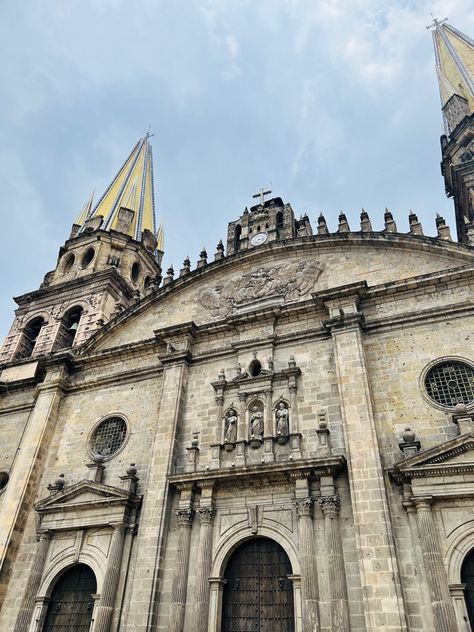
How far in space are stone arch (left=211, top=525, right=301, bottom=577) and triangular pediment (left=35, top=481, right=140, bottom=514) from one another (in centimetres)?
297

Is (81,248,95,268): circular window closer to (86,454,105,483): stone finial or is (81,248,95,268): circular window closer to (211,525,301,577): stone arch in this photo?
(86,454,105,483): stone finial

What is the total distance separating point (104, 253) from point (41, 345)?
6287 mm

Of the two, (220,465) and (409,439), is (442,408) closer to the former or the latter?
(409,439)

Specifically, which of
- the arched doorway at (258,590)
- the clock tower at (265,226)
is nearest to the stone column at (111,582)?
the arched doorway at (258,590)

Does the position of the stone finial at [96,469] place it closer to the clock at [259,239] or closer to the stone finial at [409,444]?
the stone finial at [409,444]

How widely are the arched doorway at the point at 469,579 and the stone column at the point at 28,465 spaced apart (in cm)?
1212

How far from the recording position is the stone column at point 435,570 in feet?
29.7

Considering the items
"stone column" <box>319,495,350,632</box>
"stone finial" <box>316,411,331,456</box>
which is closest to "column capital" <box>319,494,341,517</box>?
"stone column" <box>319,495,350,632</box>

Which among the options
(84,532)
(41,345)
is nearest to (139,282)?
(41,345)

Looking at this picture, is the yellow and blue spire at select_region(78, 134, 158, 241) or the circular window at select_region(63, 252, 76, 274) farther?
the yellow and blue spire at select_region(78, 134, 158, 241)


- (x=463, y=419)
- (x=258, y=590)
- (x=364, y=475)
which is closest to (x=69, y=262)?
(x=258, y=590)

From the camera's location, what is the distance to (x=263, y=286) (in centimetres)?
1686

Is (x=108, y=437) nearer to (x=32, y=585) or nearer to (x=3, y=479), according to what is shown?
(x=3, y=479)

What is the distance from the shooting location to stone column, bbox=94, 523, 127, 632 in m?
11.9
